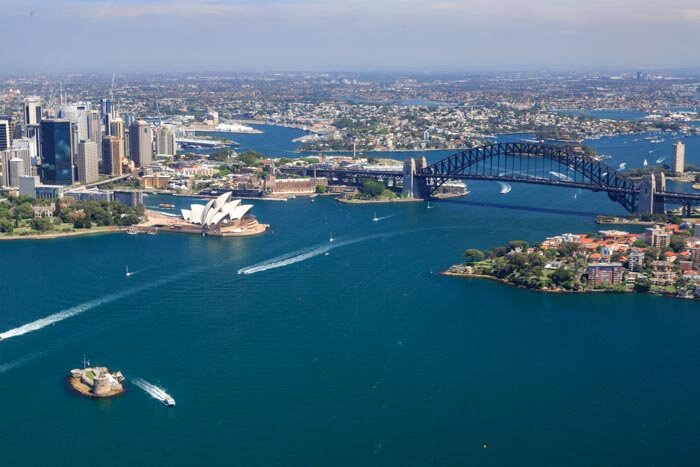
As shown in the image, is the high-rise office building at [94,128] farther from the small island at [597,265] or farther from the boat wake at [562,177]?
the small island at [597,265]

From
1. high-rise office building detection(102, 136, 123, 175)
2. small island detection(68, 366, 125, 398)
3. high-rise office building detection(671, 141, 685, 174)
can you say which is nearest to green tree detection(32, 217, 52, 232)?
high-rise office building detection(102, 136, 123, 175)

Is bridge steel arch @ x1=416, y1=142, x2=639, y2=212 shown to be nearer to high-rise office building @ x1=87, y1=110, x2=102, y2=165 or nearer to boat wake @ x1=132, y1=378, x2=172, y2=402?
high-rise office building @ x1=87, y1=110, x2=102, y2=165

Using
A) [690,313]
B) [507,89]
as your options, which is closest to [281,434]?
→ [690,313]

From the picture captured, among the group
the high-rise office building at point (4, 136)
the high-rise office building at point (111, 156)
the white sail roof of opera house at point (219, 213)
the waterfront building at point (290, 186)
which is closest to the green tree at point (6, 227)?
the white sail roof of opera house at point (219, 213)

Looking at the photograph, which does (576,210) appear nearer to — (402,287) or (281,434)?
(402,287)

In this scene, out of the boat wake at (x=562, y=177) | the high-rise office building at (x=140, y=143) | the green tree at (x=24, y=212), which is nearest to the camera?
the green tree at (x=24, y=212)
